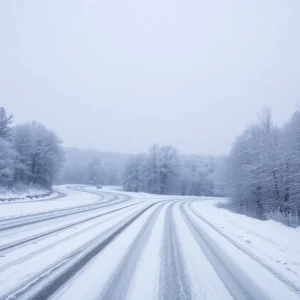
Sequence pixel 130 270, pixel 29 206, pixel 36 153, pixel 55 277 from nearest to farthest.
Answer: pixel 55 277
pixel 130 270
pixel 29 206
pixel 36 153

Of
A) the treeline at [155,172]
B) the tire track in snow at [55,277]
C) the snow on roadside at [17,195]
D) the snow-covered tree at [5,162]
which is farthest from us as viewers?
the treeline at [155,172]

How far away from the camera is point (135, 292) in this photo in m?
4.56

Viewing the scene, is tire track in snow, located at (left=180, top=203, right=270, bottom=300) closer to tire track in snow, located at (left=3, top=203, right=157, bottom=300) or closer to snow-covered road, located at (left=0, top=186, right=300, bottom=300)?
snow-covered road, located at (left=0, top=186, right=300, bottom=300)

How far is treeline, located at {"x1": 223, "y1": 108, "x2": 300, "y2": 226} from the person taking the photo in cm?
2133

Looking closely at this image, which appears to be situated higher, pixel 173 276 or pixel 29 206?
pixel 29 206

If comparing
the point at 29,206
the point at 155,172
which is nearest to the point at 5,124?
the point at 29,206

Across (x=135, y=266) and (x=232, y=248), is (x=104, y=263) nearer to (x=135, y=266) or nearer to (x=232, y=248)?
(x=135, y=266)

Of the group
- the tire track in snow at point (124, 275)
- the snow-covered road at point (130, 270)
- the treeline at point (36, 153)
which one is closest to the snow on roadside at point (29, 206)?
the snow-covered road at point (130, 270)

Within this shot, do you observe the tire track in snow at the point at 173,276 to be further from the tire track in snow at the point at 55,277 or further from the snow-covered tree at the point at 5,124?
the snow-covered tree at the point at 5,124

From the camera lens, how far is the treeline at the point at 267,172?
2133cm

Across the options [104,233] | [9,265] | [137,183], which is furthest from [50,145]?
[9,265]

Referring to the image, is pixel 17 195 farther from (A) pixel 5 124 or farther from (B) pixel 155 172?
(B) pixel 155 172

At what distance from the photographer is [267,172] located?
2506 centimetres

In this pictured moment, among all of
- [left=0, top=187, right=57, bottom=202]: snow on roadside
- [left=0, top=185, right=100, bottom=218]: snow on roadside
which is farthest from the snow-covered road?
[left=0, top=187, right=57, bottom=202]: snow on roadside
